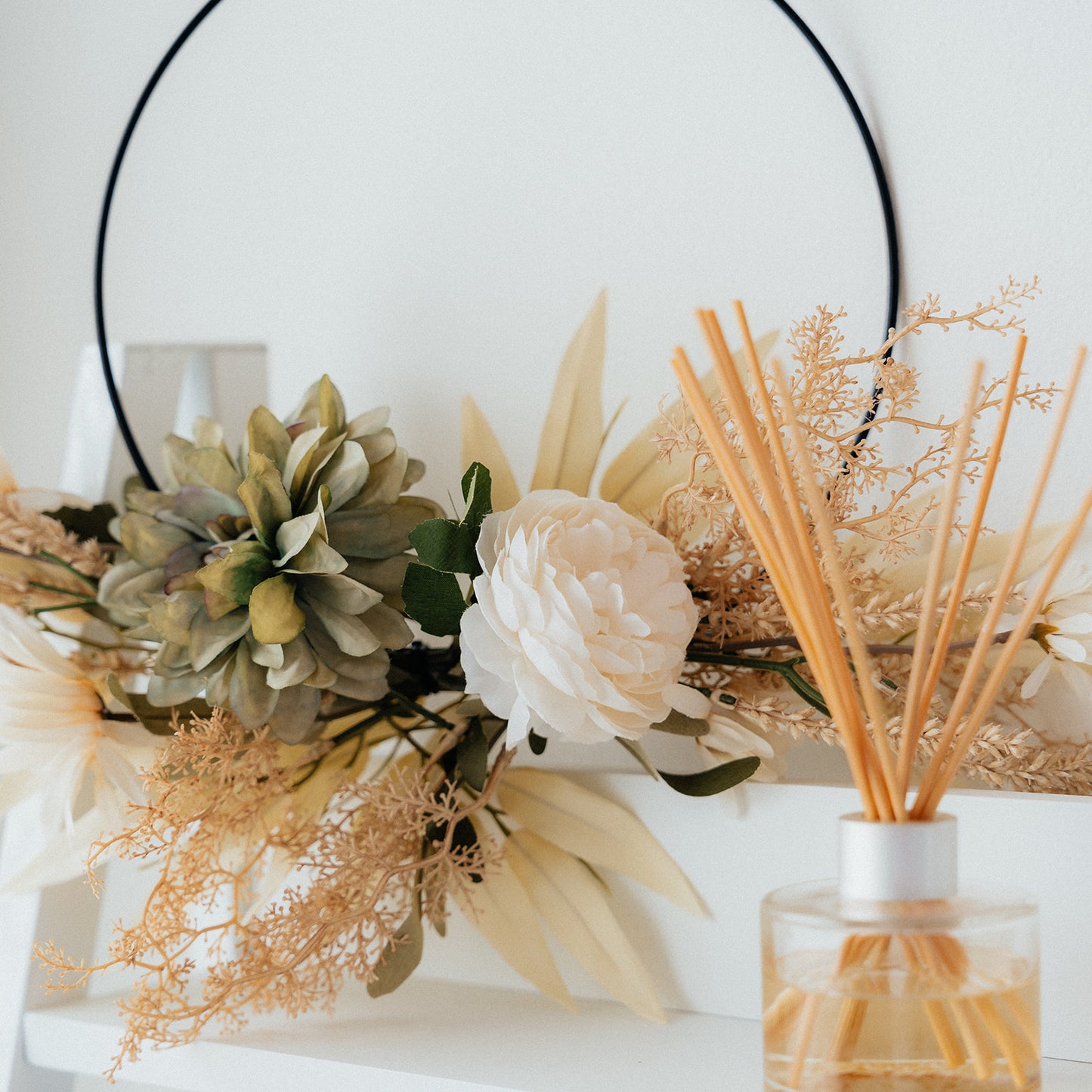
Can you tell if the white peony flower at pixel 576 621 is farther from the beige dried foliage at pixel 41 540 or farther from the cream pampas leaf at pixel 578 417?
the beige dried foliage at pixel 41 540

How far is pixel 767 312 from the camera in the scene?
0.53m

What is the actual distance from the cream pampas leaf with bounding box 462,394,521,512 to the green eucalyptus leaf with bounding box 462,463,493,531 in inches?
3.4

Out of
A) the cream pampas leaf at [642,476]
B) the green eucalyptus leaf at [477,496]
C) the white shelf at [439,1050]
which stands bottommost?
the white shelf at [439,1050]

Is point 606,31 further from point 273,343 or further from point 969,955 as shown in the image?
point 969,955

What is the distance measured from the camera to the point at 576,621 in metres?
0.38

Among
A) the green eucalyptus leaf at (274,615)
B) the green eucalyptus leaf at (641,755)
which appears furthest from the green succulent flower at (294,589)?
the green eucalyptus leaf at (641,755)

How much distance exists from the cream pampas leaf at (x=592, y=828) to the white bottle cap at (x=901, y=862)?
0.15m

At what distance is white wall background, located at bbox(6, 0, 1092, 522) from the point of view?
0.48m

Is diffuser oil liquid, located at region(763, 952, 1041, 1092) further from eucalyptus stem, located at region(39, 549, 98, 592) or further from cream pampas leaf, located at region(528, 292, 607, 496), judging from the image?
eucalyptus stem, located at region(39, 549, 98, 592)

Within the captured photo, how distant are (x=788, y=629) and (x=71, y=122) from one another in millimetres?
564

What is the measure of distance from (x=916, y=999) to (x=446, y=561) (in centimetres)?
21

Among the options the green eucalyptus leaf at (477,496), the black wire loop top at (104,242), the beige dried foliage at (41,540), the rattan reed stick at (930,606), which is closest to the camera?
the rattan reed stick at (930,606)

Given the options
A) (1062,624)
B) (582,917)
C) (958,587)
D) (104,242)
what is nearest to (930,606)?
(958,587)

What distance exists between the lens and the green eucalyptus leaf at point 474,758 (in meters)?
0.45
